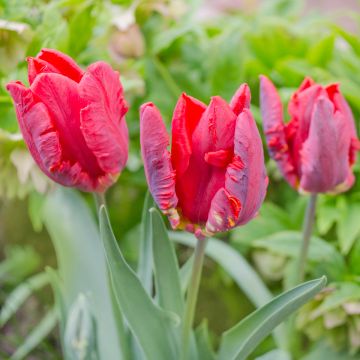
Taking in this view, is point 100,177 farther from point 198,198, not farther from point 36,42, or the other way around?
point 36,42

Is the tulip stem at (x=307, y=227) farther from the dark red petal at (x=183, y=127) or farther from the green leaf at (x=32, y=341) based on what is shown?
the green leaf at (x=32, y=341)

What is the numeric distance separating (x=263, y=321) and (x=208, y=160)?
0.14 meters

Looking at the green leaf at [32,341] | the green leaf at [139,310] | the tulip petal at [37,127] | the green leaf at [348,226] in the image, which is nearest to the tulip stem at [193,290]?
the green leaf at [139,310]

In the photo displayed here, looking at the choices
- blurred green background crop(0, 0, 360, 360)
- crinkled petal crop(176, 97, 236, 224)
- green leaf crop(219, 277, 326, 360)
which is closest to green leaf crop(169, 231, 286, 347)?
blurred green background crop(0, 0, 360, 360)

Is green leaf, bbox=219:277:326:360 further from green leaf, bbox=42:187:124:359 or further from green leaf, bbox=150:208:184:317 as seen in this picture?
green leaf, bbox=42:187:124:359

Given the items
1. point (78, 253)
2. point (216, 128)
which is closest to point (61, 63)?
point (216, 128)

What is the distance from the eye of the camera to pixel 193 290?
53 cm

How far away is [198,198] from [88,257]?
0.34 metres

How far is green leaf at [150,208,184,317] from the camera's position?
0.55m

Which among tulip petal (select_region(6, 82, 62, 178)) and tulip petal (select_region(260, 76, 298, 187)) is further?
tulip petal (select_region(260, 76, 298, 187))

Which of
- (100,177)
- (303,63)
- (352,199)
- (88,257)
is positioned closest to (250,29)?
(303,63)

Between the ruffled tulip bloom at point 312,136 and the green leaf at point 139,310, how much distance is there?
0.15m

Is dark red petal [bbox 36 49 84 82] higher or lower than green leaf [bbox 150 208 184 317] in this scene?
higher

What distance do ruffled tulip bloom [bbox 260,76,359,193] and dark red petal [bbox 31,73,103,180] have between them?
0.16m
